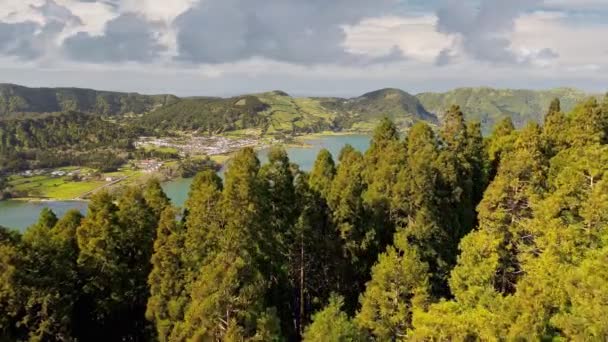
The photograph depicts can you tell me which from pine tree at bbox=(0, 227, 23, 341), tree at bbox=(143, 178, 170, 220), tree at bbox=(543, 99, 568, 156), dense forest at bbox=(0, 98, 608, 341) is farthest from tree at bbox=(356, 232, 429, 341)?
tree at bbox=(543, 99, 568, 156)

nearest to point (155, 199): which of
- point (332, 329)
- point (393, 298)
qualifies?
point (332, 329)

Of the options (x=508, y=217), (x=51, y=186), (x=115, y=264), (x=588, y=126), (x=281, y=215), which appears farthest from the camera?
(x=51, y=186)

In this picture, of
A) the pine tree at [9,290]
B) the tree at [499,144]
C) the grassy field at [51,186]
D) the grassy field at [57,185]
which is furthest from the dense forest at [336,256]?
the grassy field at [51,186]

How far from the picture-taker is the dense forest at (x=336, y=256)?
21438mm

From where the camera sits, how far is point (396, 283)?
80.8 feet

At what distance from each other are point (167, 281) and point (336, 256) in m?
11.6

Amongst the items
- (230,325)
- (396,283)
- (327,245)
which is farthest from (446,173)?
(230,325)

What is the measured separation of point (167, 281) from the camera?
982 inches

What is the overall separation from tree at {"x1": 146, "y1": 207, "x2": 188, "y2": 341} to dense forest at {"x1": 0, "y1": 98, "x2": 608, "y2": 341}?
78mm

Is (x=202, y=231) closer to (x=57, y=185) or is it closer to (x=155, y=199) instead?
(x=155, y=199)

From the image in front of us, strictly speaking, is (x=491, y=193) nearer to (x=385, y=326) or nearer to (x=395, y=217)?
(x=395, y=217)

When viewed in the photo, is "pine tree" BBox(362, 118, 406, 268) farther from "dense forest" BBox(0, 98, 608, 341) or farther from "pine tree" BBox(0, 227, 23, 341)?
"pine tree" BBox(0, 227, 23, 341)

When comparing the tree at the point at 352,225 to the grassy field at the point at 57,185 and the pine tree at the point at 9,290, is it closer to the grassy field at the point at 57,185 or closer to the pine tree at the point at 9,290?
the pine tree at the point at 9,290

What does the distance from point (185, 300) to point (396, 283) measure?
10.9 metres
